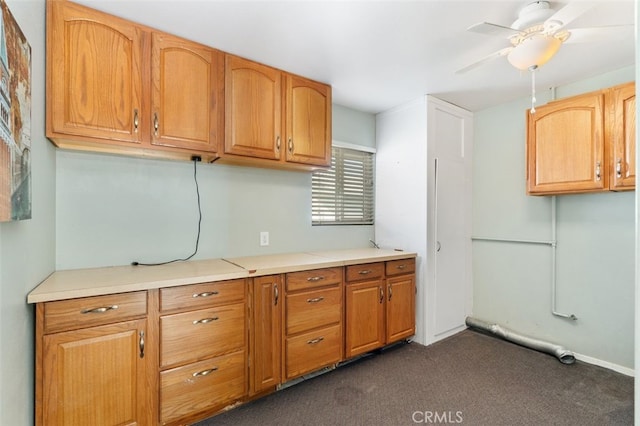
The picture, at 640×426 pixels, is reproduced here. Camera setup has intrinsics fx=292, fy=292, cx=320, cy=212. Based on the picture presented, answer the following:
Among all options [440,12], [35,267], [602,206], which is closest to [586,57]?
[602,206]

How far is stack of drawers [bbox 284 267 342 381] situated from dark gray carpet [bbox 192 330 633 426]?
19 cm

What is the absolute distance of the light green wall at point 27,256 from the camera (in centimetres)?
106

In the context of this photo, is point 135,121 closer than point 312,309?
Yes

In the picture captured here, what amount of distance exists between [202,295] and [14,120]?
1117 mm

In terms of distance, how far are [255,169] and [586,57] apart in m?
2.63

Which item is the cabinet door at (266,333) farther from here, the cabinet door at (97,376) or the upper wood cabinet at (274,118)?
the upper wood cabinet at (274,118)

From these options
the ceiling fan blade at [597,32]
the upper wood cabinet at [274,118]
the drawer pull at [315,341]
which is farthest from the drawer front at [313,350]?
the ceiling fan blade at [597,32]

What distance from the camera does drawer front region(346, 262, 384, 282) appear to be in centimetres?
235

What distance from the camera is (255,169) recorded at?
8.18 feet

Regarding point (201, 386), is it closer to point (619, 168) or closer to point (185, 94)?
point (185, 94)

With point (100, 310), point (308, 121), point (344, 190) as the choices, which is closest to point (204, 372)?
point (100, 310)

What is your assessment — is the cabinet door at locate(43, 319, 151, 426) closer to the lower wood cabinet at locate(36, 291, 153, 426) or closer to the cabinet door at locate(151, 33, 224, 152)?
the lower wood cabinet at locate(36, 291, 153, 426)

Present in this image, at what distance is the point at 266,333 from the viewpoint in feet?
6.31
